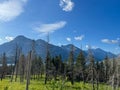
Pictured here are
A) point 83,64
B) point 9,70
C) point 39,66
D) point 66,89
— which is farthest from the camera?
point 9,70

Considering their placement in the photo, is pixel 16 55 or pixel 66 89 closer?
pixel 66 89

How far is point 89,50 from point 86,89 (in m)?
14.4

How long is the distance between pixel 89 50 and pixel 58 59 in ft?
137

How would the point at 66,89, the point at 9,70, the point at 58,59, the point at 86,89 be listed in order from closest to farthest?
the point at 66,89
the point at 86,89
the point at 58,59
the point at 9,70

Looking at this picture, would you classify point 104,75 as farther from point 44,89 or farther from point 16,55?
point 44,89

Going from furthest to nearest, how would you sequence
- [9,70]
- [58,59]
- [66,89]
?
1. [9,70]
2. [58,59]
3. [66,89]

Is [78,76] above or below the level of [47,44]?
below

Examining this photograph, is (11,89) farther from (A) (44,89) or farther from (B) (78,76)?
(B) (78,76)

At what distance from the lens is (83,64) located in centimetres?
10981

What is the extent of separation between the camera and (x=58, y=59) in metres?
119

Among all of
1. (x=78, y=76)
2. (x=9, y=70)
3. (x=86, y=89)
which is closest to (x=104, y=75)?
(x=78, y=76)

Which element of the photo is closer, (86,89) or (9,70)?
(86,89)

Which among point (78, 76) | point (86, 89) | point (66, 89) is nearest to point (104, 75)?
point (78, 76)

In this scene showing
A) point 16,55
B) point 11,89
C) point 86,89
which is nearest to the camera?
point 11,89
